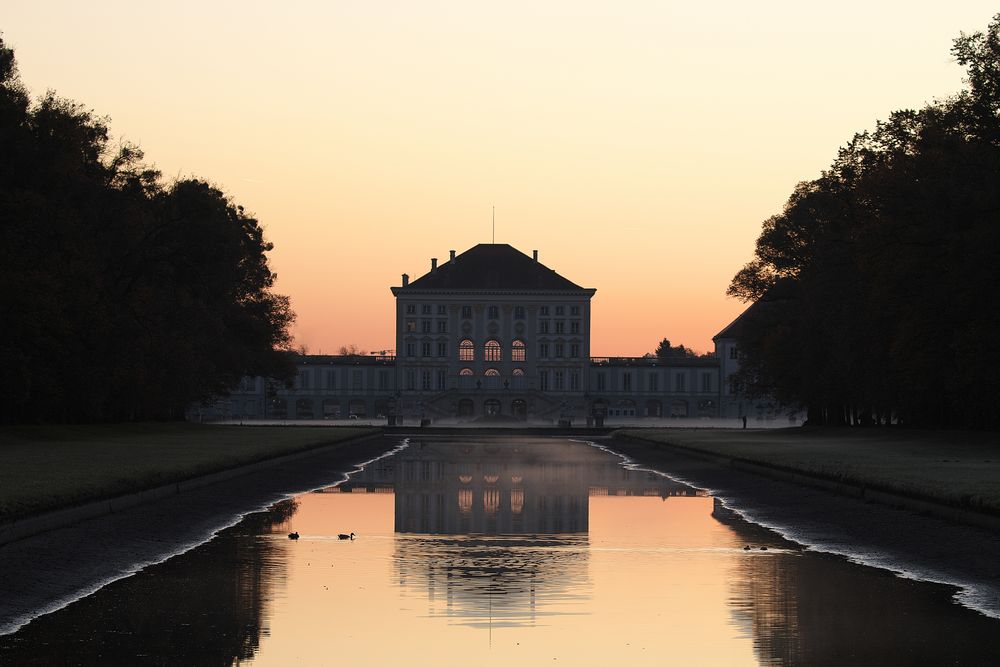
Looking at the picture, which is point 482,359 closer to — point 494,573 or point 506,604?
point 494,573

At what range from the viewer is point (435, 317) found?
164500mm

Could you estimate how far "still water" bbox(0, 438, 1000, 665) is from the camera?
912cm

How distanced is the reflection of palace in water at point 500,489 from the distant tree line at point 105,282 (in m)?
12.1

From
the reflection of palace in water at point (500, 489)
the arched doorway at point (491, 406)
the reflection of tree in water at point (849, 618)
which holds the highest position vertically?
the arched doorway at point (491, 406)

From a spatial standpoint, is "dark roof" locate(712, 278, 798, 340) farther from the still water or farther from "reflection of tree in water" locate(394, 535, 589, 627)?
"reflection of tree in water" locate(394, 535, 589, 627)

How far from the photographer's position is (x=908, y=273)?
154 ft

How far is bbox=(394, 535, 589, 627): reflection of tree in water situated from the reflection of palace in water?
5.21 feet

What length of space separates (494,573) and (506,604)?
200 cm

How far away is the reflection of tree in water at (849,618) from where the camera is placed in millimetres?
9031

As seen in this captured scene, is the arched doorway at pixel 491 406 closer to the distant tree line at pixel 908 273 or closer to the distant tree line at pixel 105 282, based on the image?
the distant tree line at pixel 105 282

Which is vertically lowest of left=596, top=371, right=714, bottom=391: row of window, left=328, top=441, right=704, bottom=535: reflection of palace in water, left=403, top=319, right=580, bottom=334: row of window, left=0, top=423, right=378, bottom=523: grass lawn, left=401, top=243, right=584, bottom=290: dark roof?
left=328, top=441, right=704, bottom=535: reflection of palace in water

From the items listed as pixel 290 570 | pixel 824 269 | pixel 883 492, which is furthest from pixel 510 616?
pixel 824 269

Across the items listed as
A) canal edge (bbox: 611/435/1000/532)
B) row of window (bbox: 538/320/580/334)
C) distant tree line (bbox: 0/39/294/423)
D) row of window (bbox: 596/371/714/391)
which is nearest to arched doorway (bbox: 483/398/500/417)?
row of window (bbox: 538/320/580/334)

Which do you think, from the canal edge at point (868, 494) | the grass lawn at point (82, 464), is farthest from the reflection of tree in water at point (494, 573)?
the canal edge at point (868, 494)
